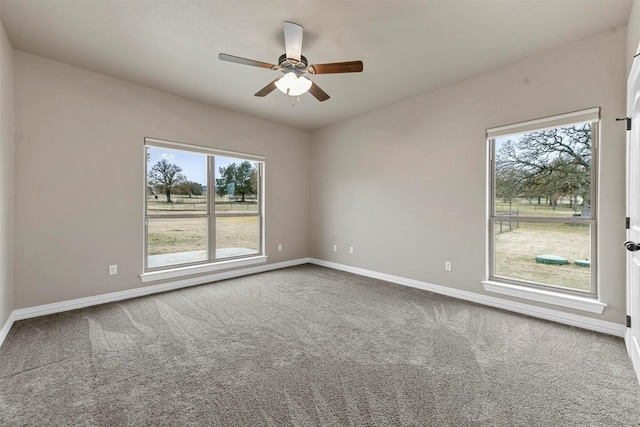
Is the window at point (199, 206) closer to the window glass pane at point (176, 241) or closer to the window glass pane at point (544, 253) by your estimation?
the window glass pane at point (176, 241)

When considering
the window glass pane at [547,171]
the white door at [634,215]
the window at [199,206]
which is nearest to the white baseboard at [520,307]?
the white door at [634,215]

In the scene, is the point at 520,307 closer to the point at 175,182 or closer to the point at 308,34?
the point at 308,34

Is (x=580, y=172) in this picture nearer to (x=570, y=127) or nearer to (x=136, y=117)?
(x=570, y=127)

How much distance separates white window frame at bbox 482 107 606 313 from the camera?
2.64 meters

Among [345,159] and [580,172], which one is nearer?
[580,172]

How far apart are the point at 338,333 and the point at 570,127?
318 cm

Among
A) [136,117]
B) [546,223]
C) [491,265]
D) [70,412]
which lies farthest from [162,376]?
[546,223]

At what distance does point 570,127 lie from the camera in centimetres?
280

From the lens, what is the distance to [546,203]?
2.98 meters

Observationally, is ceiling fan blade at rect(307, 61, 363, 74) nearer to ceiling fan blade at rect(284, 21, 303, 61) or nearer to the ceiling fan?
the ceiling fan

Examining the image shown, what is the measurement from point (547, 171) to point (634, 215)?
1.06m

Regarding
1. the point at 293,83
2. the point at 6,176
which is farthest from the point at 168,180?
the point at 293,83

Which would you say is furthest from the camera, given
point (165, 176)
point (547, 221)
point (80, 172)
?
point (165, 176)

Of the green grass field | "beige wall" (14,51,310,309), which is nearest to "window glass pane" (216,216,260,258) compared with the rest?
"beige wall" (14,51,310,309)
